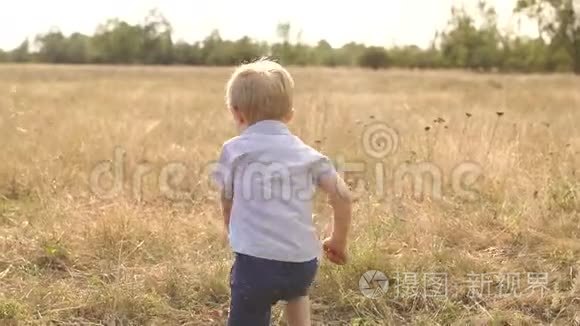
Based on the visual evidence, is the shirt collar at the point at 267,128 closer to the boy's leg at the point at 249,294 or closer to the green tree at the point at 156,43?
the boy's leg at the point at 249,294

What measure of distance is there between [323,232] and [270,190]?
151 centimetres

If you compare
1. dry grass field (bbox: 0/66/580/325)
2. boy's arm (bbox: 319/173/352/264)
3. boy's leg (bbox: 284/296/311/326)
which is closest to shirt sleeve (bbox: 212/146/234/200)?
boy's arm (bbox: 319/173/352/264)

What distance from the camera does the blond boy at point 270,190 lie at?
2076mm

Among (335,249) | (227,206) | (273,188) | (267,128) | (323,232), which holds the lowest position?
(323,232)

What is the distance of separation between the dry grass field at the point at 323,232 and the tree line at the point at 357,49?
89.0 feet

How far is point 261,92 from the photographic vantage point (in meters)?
2.06

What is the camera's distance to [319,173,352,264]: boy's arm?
2.10 m

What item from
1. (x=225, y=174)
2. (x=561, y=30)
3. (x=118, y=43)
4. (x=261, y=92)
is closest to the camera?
(x=261, y=92)

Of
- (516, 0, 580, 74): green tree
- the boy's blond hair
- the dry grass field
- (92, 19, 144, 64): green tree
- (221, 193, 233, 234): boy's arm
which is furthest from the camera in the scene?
(92, 19, 144, 64): green tree

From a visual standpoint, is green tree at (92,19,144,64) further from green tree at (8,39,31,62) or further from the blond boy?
the blond boy

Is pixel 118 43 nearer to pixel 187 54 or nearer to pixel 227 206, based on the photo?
pixel 187 54

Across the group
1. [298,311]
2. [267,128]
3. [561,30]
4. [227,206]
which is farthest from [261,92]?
[561,30]

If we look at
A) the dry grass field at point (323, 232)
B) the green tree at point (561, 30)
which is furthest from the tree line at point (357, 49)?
the dry grass field at point (323, 232)

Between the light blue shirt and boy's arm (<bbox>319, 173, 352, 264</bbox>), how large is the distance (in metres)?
0.03
